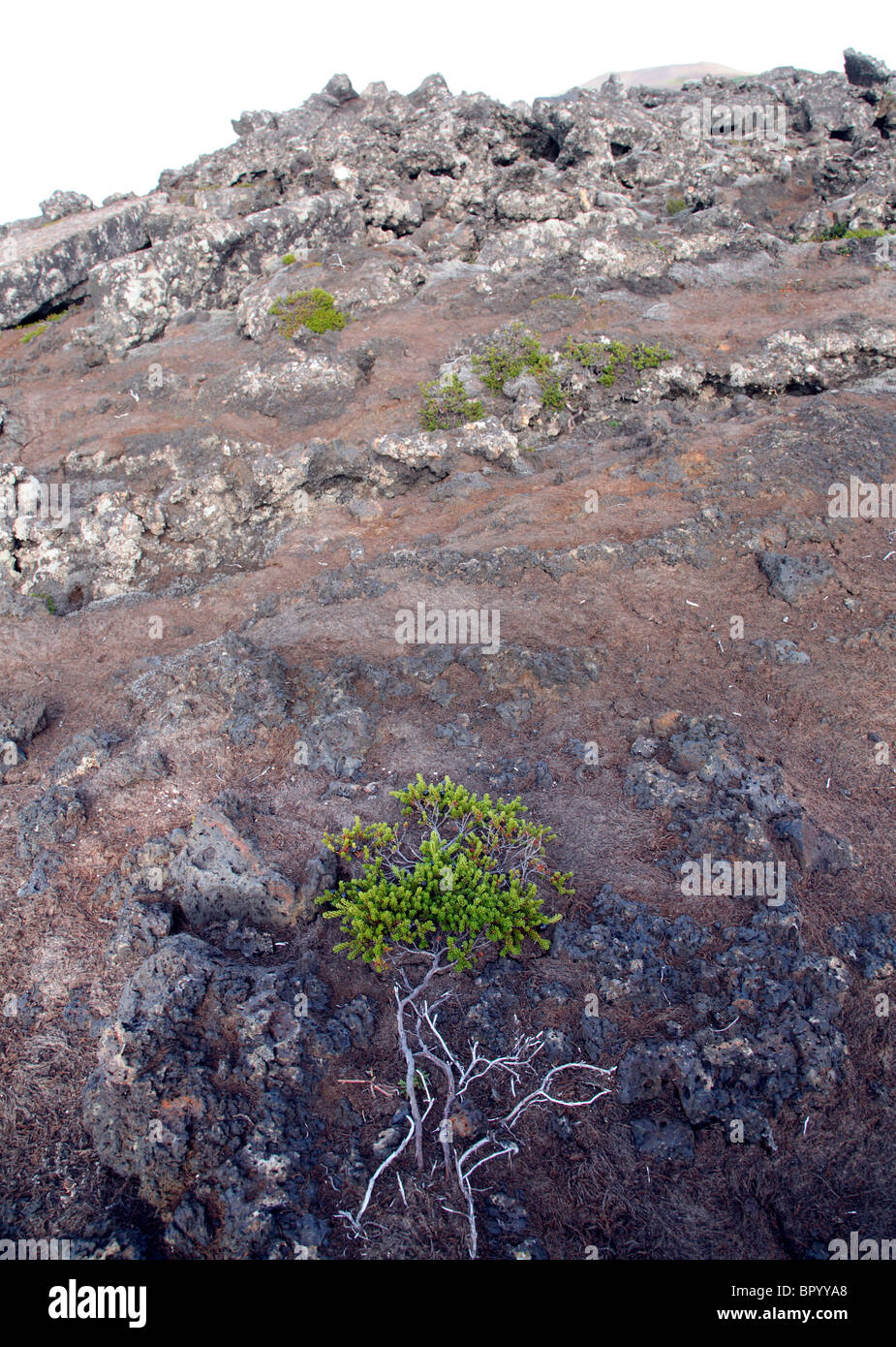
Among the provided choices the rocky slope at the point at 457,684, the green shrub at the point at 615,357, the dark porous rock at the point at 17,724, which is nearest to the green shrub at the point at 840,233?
the rocky slope at the point at 457,684

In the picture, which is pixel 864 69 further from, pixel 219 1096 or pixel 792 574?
pixel 219 1096

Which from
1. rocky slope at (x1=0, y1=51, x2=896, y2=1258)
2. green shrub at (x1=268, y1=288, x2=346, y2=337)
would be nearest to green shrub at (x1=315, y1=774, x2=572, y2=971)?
rocky slope at (x1=0, y1=51, x2=896, y2=1258)

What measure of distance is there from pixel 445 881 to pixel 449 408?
12.1 meters

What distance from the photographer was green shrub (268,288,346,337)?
1819 cm

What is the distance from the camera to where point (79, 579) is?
13.9 meters

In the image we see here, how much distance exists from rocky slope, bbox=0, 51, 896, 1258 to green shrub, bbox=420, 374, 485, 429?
3.3 inches

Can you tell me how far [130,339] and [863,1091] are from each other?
22031 mm

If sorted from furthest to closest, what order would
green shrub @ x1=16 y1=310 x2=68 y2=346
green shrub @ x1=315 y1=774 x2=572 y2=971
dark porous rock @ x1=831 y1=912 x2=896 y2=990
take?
green shrub @ x1=16 y1=310 x2=68 y2=346, green shrub @ x1=315 y1=774 x2=572 y2=971, dark porous rock @ x1=831 y1=912 x2=896 y2=990

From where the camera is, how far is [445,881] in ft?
19.7

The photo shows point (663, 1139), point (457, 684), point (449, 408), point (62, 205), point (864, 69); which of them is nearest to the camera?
point (663, 1139)

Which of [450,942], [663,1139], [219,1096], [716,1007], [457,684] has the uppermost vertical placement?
[457,684]

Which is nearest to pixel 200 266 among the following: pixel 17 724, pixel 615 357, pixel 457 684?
pixel 615 357

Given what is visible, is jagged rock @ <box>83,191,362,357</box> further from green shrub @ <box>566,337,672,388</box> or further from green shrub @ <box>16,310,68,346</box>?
green shrub @ <box>566,337,672,388</box>
